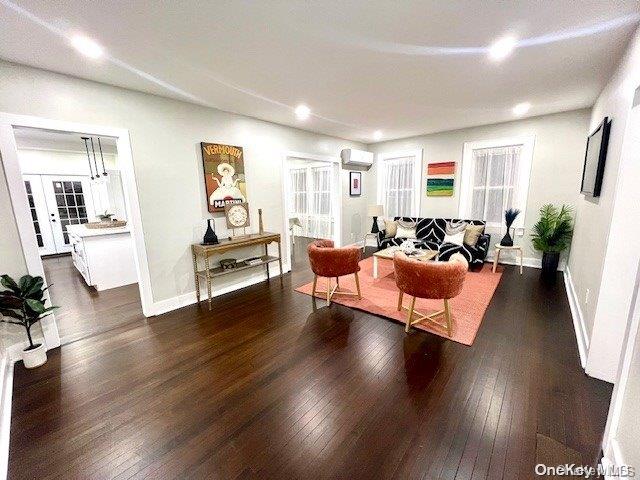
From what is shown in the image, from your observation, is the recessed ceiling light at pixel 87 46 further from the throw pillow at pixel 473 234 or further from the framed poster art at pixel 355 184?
the throw pillow at pixel 473 234

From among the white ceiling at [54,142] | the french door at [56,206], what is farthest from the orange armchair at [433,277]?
the french door at [56,206]

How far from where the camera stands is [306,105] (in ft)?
11.6

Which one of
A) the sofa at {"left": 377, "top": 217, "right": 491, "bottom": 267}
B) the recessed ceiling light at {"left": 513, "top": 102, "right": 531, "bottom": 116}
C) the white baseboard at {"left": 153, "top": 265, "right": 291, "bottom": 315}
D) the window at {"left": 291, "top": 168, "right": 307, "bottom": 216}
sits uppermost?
the recessed ceiling light at {"left": 513, "top": 102, "right": 531, "bottom": 116}

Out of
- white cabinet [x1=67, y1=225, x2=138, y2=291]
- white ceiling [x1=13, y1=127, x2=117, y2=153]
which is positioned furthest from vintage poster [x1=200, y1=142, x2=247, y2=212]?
white ceiling [x1=13, y1=127, x2=117, y2=153]

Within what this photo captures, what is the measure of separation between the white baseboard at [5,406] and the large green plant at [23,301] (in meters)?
0.20

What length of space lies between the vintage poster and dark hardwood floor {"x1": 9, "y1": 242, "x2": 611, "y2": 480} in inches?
69.8

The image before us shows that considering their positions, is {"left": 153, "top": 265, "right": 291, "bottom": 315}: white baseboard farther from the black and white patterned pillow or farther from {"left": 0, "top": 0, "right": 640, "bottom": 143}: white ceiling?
the black and white patterned pillow

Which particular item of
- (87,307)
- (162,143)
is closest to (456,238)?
(162,143)

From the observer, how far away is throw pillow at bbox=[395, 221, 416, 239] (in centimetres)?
546

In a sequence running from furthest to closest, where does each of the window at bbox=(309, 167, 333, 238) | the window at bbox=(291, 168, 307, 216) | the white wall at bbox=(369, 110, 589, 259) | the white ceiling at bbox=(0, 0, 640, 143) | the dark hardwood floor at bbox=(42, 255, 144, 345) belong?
the window at bbox=(291, 168, 307, 216), the window at bbox=(309, 167, 333, 238), the white wall at bbox=(369, 110, 589, 259), the dark hardwood floor at bbox=(42, 255, 144, 345), the white ceiling at bbox=(0, 0, 640, 143)

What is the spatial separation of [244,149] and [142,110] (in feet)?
4.37

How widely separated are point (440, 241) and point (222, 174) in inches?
161

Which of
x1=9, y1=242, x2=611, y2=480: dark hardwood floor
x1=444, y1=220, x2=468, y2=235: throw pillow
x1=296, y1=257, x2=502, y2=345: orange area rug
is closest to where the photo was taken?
x1=9, y1=242, x2=611, y2=480: dark hardwood floor

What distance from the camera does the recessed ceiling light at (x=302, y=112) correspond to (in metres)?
3.62
